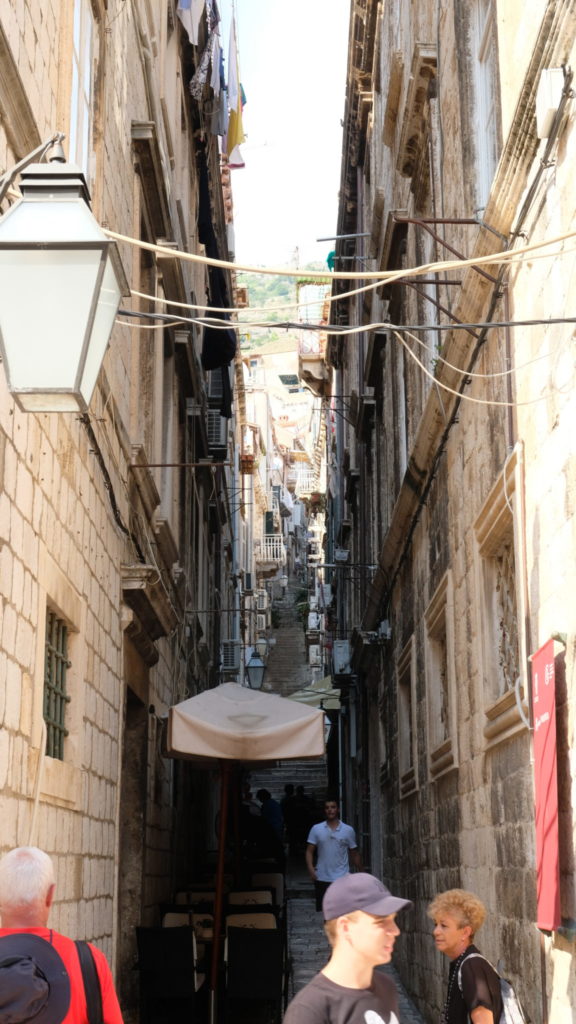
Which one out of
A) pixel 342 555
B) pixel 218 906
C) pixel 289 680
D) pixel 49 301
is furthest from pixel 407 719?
pixel 289 680

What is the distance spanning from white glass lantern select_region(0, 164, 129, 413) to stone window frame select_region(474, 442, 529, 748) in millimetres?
2826

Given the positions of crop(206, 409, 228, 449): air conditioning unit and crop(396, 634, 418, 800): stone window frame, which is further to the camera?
crop(206, 409, 228, 449): air conditioning unit

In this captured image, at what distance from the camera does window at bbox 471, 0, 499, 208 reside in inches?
314

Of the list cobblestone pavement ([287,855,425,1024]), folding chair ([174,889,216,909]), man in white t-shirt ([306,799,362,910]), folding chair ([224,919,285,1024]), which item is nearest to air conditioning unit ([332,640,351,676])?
cobblestone pavement ([287,855,425,1024])

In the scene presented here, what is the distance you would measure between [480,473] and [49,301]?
13.9ft

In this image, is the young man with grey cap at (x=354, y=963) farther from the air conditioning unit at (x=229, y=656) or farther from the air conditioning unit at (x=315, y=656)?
the air conditioning unit at (x=315, y=656)

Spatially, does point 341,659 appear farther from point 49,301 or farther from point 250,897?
point 49,301

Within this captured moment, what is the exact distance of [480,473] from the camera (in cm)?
788

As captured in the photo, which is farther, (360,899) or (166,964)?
(166,964)

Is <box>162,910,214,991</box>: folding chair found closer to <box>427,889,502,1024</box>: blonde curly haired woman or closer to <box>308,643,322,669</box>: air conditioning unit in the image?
<box>427,889,502,1024</box>: blonde curly haired woman

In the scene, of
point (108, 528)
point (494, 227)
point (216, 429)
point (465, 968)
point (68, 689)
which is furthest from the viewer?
point (216, 429)

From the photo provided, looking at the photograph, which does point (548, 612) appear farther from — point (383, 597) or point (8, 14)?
point (383, 597)

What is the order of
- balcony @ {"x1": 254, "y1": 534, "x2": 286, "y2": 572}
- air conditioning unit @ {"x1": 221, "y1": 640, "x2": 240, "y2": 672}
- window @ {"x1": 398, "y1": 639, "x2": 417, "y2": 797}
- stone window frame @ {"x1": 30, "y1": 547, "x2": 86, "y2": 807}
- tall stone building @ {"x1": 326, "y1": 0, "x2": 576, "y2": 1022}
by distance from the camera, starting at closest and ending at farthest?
1. tall stone building @ {"x1": 326, "y1": 0, "x2": 576, "y2": 1022}
2. stone window frame @ {"x1": 30, "y1": 547, "x2": 86, "y2": 807}
3. window @ {"x1": 398, "y1": 639, "x2": 417, "y2": 797}
4. air conditioning unit @ {"x1": 221, "y1": 640, "x2": 240, "y2": 672}
5. balcony @ {"x1": 254, "y1": 534, "x2": 286, "y2": 572}

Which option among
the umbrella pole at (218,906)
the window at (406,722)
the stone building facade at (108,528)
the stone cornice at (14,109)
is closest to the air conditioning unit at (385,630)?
the window at (406,722)
